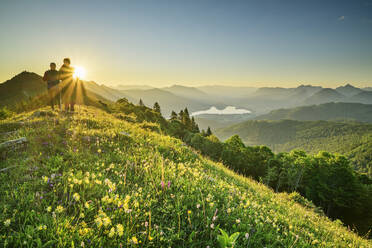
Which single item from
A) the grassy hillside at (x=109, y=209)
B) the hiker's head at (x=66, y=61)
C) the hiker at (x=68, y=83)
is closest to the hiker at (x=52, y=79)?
the hiker at (x=68, y=83)

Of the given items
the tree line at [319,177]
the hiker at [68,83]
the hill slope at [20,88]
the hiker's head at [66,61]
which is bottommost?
the tree line at [319,177]

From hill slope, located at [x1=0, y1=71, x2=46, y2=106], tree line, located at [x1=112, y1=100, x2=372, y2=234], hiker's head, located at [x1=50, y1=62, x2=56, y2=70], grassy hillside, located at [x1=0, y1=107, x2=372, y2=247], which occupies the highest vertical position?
hill slope, located at [x1=0, y1=71, x2=46, y2=106]

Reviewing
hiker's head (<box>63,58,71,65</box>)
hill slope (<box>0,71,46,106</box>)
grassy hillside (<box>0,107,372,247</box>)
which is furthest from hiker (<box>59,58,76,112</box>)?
hill slope (<box>0,71,46,106</box>)

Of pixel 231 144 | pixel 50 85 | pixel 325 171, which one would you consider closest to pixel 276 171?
pixel 325 171

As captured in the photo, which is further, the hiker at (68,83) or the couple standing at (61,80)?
the hiker at (68,83)

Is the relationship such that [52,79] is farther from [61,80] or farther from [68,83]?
[68,83]

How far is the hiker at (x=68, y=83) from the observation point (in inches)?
465

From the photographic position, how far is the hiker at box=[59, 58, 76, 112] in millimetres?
11820

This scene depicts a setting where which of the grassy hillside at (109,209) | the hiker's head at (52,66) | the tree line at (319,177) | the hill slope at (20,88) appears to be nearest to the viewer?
the grassy hillside at (109,209)

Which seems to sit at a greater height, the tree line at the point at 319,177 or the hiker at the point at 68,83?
the hiker at the point at 68,83

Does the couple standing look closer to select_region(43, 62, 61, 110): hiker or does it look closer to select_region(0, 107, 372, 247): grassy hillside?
select_region(43, 62, 61, 110): hiker

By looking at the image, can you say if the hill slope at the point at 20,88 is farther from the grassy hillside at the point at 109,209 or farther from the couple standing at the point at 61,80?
the grassy hillside at the point at 109,209

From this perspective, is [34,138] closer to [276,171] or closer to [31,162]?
[31,162]

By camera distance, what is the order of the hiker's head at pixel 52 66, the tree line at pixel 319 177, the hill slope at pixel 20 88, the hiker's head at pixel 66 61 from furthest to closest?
the hill slope at pixel 20 88, the tree line at pixel 319 177, the hiker's head at pixel 66 61, the hiker's head at pixel 52 66
